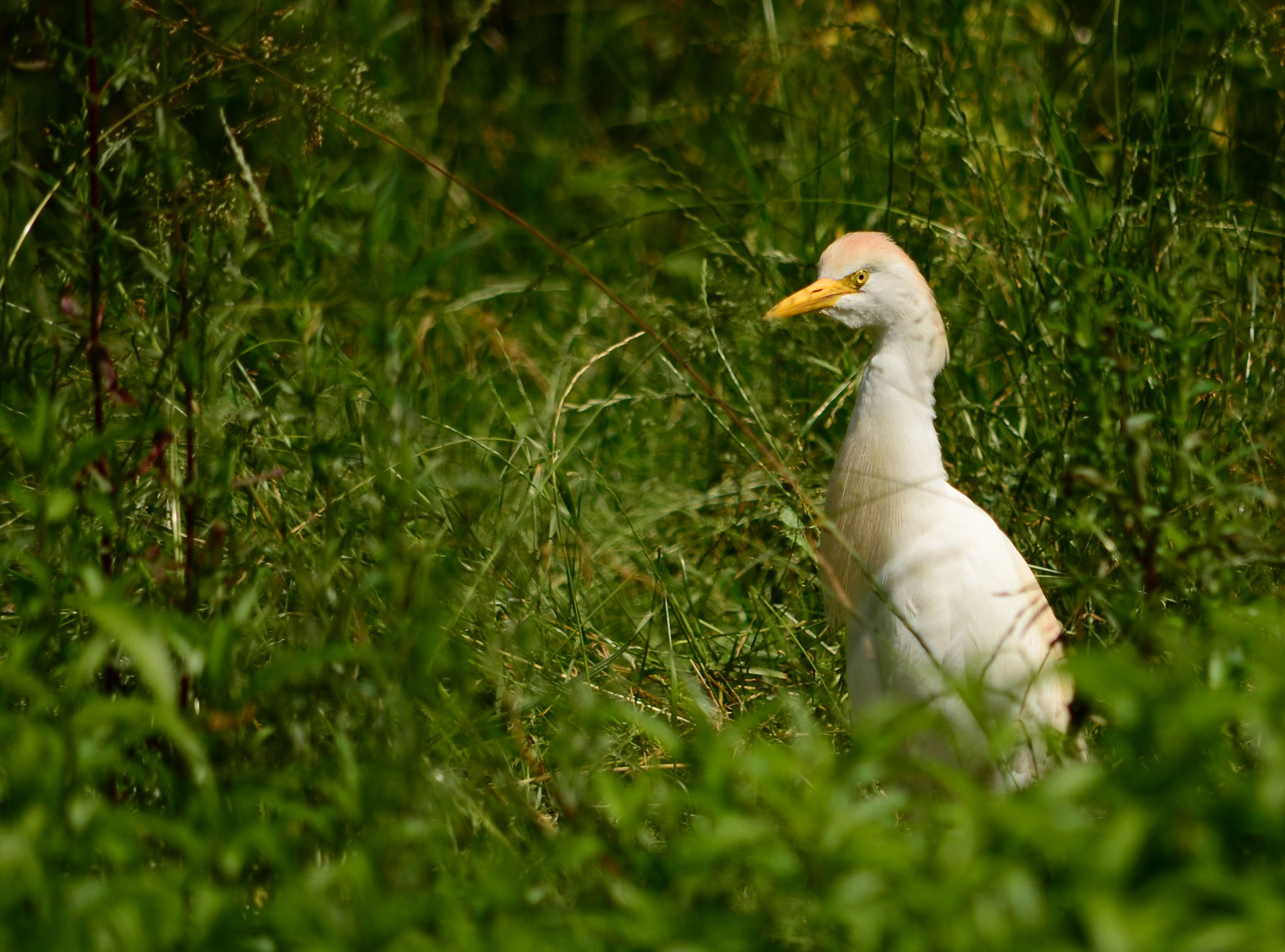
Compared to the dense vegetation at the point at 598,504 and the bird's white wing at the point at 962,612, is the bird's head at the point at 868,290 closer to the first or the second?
the dense vegetation at the point at 598,504

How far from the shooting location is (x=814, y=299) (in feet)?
8.24

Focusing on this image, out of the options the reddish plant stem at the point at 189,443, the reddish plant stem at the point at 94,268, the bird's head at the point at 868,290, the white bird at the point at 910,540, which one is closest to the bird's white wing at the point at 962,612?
the white bird at the point at 910,540

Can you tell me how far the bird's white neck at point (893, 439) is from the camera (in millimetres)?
2395

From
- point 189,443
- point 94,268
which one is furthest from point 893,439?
point 94,268

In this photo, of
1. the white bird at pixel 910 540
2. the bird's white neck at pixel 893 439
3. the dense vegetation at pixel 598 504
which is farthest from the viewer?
the bird's white neck at pixel 893 439

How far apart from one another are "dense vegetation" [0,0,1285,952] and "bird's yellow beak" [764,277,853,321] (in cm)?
23

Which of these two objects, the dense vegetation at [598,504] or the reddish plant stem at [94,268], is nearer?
the dense vegetation at [598,504]

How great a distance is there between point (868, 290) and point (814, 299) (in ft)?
0.41

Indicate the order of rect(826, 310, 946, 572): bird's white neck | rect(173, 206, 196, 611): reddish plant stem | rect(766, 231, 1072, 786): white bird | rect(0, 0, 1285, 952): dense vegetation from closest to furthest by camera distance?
rect(0, 0, 1285, 952): dense vegetation
rect(173, 206, 196, 611): reddish plant stem
rect(766, 231, 1072, 786): white bird
rect(826, 310, 946, 572): bird's white neck

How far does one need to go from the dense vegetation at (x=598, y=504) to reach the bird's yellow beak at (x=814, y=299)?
228mm

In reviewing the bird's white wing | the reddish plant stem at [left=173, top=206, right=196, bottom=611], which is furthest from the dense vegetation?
the bird's white wing

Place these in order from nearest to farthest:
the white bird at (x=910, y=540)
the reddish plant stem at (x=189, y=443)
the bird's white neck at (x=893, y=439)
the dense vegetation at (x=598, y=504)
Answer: the dense vegetation at (x=598, y=504)
the reddish plant stem at (x=189, y=443)
the white bird at (x=910, y=540)
the bird's white neck at (x=893, y=439)

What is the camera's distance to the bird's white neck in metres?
2.39

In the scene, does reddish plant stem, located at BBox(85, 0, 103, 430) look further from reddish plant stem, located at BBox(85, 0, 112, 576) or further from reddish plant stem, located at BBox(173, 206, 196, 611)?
reddish plant stem, located at BBox(173, 206, 196, 611)
